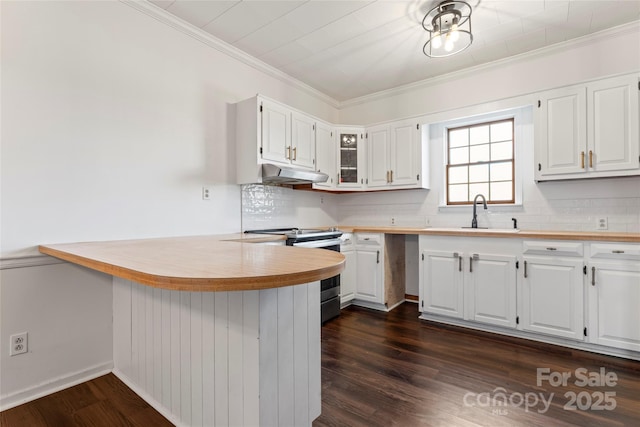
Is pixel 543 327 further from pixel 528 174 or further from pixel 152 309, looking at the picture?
pixel 152 309

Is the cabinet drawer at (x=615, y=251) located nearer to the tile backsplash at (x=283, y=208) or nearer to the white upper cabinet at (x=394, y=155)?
the white upper cabinet at (x=394, y=155)

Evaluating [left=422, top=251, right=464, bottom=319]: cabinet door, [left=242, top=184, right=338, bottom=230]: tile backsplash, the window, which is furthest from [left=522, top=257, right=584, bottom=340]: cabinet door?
[left=242, top=184, right=338, bottom=230]: tile backsplash

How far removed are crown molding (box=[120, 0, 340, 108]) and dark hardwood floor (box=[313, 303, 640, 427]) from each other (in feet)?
9.14

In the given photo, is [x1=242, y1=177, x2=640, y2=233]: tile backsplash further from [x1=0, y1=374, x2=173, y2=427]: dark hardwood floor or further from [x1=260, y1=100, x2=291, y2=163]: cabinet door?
[x1=0, y1=374, x2=173, y2=427]: dark hardwood floor

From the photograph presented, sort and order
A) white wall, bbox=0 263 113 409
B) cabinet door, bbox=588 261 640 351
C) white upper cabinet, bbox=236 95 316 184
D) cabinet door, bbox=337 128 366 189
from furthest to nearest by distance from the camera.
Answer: cabinet door, bbox=337 128 366 189 < white upper cabinet, bbox=236 95 316 184 < cabinet door, bbox=588 261 640 351 < white wall, bbox=0 263 113 409

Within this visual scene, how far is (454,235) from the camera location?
293 cm

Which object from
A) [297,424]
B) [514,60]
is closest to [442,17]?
[514,60]

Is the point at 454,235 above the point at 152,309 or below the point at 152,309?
above

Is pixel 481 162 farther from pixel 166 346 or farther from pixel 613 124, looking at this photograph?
pixel 166 346

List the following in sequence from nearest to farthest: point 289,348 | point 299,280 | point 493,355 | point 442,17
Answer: point 299,280 → point 289,348 → point 493,355 → point 442,17

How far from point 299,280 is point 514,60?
3542 mm

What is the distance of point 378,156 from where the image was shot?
385 cm

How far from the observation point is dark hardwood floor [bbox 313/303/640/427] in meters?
1.61

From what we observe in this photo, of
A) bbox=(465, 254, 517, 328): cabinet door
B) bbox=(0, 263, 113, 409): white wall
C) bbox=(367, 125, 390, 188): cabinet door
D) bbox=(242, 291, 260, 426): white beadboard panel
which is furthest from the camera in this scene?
bbox=(367, 125, 390, 188): cabinet door
